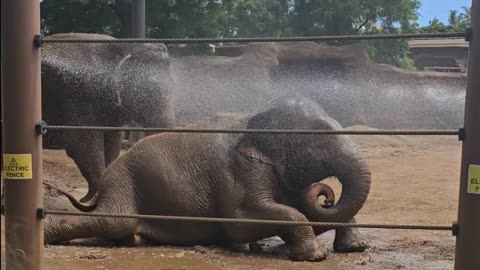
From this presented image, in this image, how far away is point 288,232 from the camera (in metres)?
4.84

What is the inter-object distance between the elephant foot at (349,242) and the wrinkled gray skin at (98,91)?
3005 mm

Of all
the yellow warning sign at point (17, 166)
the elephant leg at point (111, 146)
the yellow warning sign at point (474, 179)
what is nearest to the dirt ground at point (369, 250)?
the elephant leg at point (111, 146)

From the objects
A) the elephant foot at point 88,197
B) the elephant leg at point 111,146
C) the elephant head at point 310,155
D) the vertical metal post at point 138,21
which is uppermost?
the vertical metal post at point 138,21

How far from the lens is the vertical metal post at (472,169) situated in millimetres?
2408

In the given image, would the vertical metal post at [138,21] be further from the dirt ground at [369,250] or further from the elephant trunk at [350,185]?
the elephant trunk at [350,185]

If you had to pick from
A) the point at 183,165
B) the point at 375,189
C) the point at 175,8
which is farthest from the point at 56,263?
the point at 175,8

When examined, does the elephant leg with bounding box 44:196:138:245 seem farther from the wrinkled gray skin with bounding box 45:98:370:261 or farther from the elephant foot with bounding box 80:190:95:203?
the elephant foot with bounding box 80:190:95:203

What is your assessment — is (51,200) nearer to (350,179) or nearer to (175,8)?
(350,179)

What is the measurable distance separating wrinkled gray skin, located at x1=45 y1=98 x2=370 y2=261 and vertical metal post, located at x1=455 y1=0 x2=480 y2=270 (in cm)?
231

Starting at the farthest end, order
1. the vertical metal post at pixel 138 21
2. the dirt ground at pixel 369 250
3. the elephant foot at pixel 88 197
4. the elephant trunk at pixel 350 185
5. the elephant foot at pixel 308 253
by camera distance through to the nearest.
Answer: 1. the vertical metal post at pixel 138 21
2. the elephant foot at pixel 88 197
3. the elephant trunk at pixel 350 185
4. the elephant foot at pixel 308 253
5. the dirt ground at pixel 369 250

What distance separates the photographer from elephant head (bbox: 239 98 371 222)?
192 inches

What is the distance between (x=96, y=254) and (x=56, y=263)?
38 centimetres

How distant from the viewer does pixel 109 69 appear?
7844 mm

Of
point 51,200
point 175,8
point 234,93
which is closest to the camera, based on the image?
point 51,200
